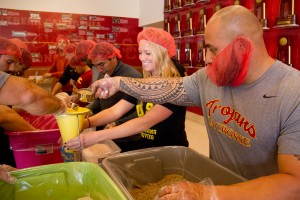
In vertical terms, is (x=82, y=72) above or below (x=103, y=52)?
below

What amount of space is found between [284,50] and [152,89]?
2.06 m

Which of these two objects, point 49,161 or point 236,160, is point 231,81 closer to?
point 236,160

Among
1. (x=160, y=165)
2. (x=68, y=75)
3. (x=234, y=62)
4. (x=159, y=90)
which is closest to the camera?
(x=234, y=62)

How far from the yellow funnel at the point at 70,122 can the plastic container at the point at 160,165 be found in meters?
0.27

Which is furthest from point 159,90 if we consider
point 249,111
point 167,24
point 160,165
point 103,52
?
point 167,24

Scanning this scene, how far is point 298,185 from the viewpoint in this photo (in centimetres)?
79

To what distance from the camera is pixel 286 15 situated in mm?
2746

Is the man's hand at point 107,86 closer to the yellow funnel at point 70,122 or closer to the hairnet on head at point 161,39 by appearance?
the yellow funnel at point 70,122

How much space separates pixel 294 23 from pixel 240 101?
2.03 metres

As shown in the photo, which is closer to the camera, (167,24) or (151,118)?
(151,118)

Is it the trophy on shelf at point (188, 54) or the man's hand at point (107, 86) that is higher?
the trophy on shelf at point (188, 54)

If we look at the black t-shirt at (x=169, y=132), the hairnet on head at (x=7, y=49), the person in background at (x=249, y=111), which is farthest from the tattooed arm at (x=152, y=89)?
the hairnet on head at (x=7, y=49)

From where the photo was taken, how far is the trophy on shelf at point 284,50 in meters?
2.79

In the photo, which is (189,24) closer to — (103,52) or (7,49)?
(103,52)
